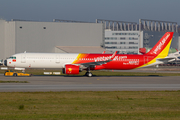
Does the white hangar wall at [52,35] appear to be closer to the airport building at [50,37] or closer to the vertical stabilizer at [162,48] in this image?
the airport building at [50,37]

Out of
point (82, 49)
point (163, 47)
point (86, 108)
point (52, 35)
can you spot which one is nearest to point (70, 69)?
point (163, 47)

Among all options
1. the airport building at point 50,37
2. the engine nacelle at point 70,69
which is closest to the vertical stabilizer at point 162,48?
the engine nacelle at point 70,69

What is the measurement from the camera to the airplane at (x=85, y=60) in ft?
129

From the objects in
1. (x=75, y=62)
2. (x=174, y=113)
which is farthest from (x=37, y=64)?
(x=174, y=113)

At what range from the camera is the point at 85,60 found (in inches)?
1597

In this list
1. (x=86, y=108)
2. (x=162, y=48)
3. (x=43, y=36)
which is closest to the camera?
(x=86, y=108)

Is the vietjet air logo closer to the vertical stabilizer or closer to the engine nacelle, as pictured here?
the vertical stabilizer

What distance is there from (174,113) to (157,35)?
155808 mm

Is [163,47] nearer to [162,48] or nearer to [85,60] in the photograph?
[162,48]

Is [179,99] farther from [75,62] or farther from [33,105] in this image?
[75,62]

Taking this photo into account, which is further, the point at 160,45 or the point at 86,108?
the point at 160,45

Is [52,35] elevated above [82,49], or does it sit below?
above

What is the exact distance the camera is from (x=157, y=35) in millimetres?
163000

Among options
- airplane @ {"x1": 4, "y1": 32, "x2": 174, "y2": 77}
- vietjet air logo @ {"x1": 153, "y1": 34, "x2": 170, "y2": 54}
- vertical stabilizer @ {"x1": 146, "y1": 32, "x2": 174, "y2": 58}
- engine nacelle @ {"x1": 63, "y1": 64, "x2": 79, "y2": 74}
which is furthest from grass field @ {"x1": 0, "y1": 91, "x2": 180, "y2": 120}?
vietjet air logo @ {"x1": 153, "y1": 34, "x2": 170, "y2": 54}
